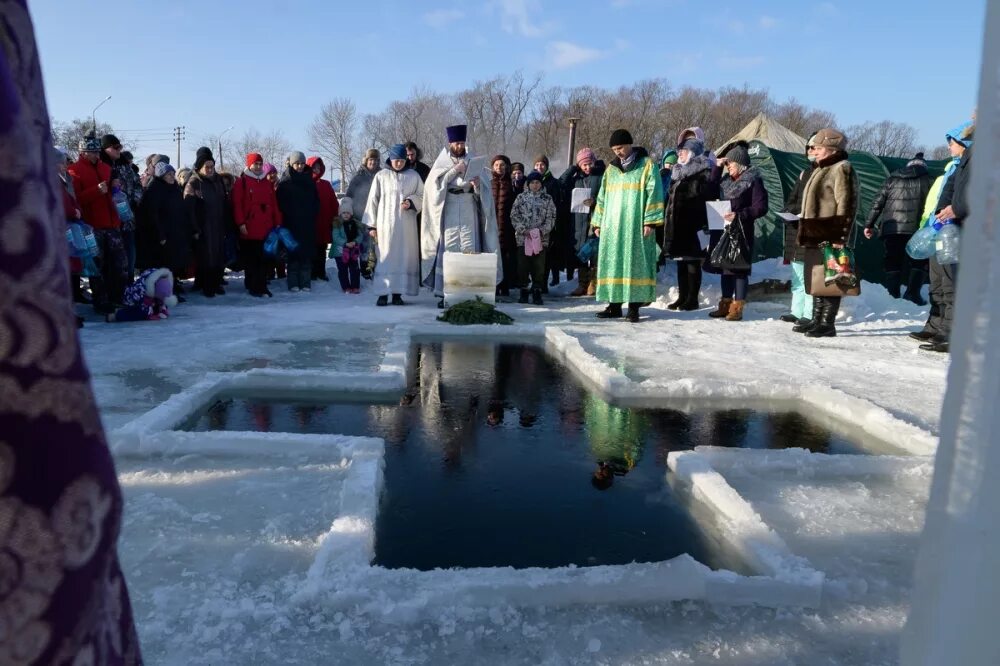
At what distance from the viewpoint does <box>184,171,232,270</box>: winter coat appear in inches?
329

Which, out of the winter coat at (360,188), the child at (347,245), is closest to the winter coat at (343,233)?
the child at (347,245)

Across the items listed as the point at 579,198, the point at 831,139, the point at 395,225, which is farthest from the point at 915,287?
the point at 395,225

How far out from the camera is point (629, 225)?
711cm

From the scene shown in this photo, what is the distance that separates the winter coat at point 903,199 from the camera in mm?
8391

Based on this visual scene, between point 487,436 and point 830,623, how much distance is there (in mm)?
1892

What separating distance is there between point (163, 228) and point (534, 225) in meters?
4.21

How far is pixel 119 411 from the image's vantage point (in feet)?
12.0

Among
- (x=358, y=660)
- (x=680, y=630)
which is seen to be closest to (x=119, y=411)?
(x=358, y=660)

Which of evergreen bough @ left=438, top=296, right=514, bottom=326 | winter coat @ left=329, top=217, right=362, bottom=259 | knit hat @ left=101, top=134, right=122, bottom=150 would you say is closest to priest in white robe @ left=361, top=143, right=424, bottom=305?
winter coat @ left=329, top=217, right=362, bottom=259

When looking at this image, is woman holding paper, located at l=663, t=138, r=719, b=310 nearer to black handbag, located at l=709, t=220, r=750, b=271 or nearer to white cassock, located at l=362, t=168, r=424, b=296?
black handbag, located at l=709, t=220, r=750, b=271

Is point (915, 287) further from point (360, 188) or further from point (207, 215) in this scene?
point (207, 215)

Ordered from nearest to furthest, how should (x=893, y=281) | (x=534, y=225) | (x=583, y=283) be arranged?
(x=534, y=225), (x=893, y=281), (x=583, y=283)

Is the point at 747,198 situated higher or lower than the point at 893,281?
higher

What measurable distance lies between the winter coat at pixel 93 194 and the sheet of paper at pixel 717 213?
5715mm
